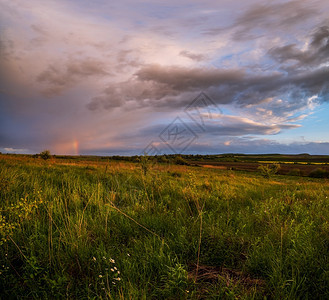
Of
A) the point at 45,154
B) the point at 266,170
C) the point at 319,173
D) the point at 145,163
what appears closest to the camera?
the point at 145,163

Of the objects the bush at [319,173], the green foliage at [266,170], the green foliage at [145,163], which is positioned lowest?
A: the bush at [319,173]

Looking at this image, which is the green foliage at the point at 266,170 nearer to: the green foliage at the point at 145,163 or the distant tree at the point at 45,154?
the green foliage at the point at 145,163

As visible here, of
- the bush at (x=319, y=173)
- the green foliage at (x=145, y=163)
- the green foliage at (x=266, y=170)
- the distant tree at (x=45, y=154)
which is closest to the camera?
the green foliage at (x=145, y=163)

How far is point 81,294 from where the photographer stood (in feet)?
7.03

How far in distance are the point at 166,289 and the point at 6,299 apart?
5.57 ft

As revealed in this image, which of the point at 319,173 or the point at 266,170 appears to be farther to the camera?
the point at 319,173

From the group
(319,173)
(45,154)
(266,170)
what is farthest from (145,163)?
(319,173)

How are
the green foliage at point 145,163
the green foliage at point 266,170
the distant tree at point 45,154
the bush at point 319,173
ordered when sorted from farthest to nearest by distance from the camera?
1. the bush at point 319,173
2. the green foliage at point 266,170
3. the distant tree at point 45,154
4. the green foliage at point 145,163

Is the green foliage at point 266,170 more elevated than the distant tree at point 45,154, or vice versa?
the distant tree at point 45,154

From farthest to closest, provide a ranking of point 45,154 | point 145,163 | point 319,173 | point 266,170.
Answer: point 319,173, point 266,170, point 45,154, point 145,163

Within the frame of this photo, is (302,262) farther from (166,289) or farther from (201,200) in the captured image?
(201,200)

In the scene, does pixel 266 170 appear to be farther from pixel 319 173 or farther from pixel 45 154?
pixel 319 173

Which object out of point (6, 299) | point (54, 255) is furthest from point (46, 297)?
point (54, 255)

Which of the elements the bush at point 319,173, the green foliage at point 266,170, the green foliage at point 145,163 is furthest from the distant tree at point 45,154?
the bush at point 319,173
